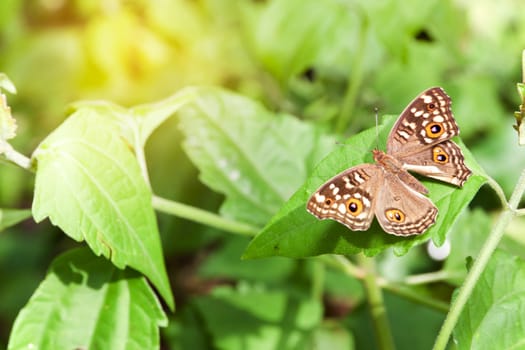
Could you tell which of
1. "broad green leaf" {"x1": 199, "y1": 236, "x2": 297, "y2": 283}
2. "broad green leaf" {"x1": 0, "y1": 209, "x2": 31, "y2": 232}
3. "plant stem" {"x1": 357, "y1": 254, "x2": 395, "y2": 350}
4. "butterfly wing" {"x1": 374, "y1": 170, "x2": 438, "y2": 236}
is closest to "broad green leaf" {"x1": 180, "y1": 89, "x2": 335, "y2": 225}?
"plant stem" {"x1": 357, "y1": 254, "x2": 395, "y2": 350}

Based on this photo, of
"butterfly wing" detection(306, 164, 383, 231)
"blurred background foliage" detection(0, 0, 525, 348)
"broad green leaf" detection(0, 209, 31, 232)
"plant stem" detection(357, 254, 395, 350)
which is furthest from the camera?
"blurred background foliage" detection(0, 0, 525, 348)

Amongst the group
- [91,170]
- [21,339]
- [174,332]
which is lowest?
[174,332]

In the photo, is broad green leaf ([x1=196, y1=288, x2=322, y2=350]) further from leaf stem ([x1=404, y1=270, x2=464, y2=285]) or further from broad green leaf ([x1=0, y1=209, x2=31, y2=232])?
broad green leaf ([x1=0, y1=209, x2=31, y2=232])

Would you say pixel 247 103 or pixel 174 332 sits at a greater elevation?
pixel 247 103

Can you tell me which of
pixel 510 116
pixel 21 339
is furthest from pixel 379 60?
pixel 21 339

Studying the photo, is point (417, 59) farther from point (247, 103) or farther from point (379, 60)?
point (247, 103)

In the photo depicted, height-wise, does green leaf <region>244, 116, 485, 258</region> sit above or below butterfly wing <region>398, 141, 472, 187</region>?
below
